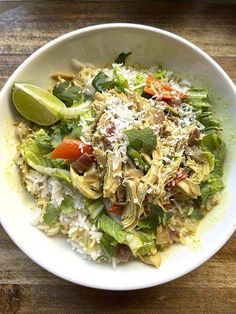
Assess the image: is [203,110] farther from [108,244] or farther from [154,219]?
[108,244]

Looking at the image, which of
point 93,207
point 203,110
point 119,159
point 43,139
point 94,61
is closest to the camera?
point 119,159

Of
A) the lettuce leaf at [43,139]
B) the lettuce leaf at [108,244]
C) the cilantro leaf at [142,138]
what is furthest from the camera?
the lettuce leaf at [43,139]

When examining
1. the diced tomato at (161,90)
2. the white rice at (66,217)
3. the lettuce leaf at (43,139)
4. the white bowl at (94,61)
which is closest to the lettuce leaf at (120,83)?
the diced tomato at (161,90)

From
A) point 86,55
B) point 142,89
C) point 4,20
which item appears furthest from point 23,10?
point 142,89

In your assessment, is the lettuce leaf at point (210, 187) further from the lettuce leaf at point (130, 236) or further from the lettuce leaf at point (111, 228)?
the lettuce leaf at point (111, 228)

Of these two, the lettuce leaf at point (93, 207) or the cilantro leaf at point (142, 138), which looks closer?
the cilantro leaf at point (142, 138)

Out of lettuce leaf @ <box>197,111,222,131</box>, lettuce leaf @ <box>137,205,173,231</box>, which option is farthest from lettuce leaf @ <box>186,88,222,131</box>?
lettuce leaf @ <box>137,205,173,231</box>

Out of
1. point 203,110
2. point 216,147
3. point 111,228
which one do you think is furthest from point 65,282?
point 203,110
